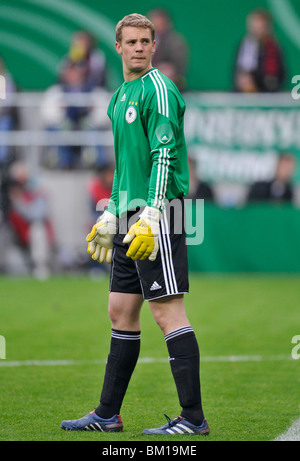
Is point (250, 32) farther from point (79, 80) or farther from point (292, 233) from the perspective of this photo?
point (292, 233)

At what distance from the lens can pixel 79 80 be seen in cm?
1733

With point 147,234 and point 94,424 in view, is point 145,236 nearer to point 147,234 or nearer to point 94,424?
point 147,234

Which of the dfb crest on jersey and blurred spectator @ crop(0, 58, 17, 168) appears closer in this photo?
the dfb crest on jersey

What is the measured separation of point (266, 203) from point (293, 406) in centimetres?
966

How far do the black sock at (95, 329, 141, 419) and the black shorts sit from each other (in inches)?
12.1

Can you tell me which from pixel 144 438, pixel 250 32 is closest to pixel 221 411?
pixel 144 438

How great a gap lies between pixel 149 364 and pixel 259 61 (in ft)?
36.3

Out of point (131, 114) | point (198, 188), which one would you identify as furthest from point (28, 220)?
point (131, 114)

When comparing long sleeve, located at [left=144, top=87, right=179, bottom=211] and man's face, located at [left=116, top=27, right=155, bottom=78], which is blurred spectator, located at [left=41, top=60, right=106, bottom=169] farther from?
long sleeve, located at [left=144, top=87, right=179, bottom=211]

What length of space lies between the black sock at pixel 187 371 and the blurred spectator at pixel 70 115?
466 inches

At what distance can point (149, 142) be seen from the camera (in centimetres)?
522

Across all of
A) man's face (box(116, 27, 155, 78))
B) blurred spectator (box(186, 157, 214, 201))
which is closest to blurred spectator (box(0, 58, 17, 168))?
blurred spectator (box(186, 157, 214, 201))

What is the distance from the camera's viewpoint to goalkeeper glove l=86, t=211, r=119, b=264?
5.59 meters

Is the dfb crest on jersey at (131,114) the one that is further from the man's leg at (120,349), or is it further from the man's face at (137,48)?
the man's leg at (120,349)
